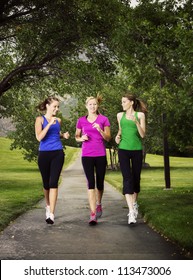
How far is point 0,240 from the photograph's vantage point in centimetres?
630

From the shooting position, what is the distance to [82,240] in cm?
617

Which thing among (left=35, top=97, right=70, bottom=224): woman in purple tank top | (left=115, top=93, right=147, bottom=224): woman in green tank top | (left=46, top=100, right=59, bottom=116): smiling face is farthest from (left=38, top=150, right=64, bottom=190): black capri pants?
(left=115, top=93, right=147, bottom=224): woman in green tank top

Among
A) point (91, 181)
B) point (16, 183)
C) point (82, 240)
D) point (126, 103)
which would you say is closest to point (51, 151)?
Result: point (91, 181)

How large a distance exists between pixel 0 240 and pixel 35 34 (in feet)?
30.2

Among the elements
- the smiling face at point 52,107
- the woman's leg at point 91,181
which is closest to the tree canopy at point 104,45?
the woman's leg at point 91,181

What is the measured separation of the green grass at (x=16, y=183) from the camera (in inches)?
401

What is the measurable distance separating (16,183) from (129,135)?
1932cm

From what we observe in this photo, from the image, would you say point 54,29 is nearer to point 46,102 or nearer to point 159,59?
point 159,59

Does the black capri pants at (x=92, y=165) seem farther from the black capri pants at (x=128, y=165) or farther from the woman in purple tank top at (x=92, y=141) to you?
the black capri pants at (x=128, y=165)

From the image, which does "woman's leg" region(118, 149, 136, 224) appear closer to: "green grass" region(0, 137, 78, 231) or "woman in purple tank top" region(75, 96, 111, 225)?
"woman in purple tank top" region(75, 96, 111, 225)

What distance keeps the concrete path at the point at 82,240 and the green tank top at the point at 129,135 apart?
Result: 4.70 feet

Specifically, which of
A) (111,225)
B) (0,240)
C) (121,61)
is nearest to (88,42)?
(121,61)

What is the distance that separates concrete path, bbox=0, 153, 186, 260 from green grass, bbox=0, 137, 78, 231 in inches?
32.9

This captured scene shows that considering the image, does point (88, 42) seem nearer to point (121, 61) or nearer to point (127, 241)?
point (121, 61)
